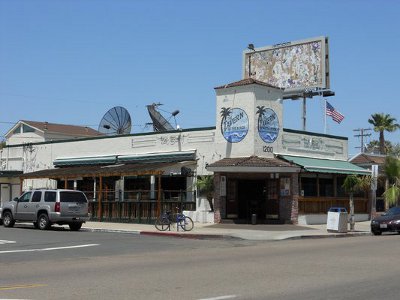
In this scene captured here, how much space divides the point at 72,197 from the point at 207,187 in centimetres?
718

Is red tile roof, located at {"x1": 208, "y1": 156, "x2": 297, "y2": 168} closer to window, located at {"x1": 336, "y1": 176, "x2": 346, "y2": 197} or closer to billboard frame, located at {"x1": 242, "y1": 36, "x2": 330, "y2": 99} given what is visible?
window, located at {"x1": 336, "y1": 176, "x2": 346, "y2": 197}

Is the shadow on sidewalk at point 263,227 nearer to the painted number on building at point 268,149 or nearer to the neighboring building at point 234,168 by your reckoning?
the neighboring building at point 234,168

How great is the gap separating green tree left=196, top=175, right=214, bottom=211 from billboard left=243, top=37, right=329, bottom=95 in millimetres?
14265

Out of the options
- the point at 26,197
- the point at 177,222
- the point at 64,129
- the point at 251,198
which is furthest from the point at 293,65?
the point at 26,197

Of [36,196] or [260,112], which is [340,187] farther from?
[36,196]

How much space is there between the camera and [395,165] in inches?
1348

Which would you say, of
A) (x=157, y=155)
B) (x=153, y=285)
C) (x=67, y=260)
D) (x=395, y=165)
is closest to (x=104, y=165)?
(x=157, y=155)

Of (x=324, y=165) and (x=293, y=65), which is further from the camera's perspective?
(x=293, y=65)

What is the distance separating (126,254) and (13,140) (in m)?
33.0

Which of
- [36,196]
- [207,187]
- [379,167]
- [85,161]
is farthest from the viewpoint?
[379,167]

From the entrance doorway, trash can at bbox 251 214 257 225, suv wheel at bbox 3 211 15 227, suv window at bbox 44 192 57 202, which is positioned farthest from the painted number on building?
suv wheel at bbox 3 211 15 227

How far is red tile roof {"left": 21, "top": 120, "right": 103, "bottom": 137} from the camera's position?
4683cm

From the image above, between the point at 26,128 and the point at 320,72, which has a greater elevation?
the point at 320,72

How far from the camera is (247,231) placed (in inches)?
1010
